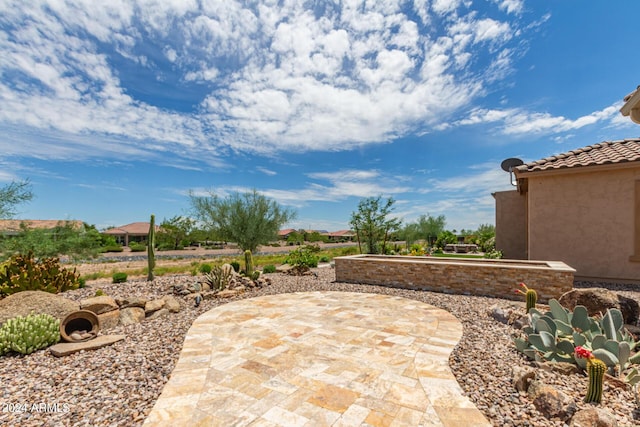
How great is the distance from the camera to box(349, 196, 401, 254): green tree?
16.7 meters

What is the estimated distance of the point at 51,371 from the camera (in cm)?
346

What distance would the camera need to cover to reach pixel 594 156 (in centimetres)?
917

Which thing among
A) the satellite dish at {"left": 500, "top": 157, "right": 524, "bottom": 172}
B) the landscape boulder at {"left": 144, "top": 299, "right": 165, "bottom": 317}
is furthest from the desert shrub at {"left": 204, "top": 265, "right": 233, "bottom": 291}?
the satellite dish at {"left": 500, "top": 157, "right": 524, "bottom": 172}

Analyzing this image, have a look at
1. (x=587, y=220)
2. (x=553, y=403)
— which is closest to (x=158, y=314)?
(x=553, y=403)

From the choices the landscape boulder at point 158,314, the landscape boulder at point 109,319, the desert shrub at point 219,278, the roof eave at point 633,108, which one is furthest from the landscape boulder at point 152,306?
the roof eave at point 633,108

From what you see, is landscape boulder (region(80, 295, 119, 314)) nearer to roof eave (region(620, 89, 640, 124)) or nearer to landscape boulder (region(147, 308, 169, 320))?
landscape boulder (region(147, 308, 169, 320))

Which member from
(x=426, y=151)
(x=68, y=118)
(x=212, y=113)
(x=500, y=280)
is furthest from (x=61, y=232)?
(x=426, y=151)

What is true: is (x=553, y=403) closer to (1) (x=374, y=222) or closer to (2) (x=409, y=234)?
(1) (x=374, y=222)

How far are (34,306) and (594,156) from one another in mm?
15108

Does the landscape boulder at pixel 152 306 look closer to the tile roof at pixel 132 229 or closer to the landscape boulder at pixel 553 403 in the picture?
the landscape boulder at pixel 553 403

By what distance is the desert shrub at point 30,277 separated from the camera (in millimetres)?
6547

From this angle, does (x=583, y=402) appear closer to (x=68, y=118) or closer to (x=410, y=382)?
(x=410, y=382)

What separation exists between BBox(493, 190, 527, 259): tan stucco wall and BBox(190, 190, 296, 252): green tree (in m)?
14.6

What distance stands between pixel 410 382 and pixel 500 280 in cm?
547
